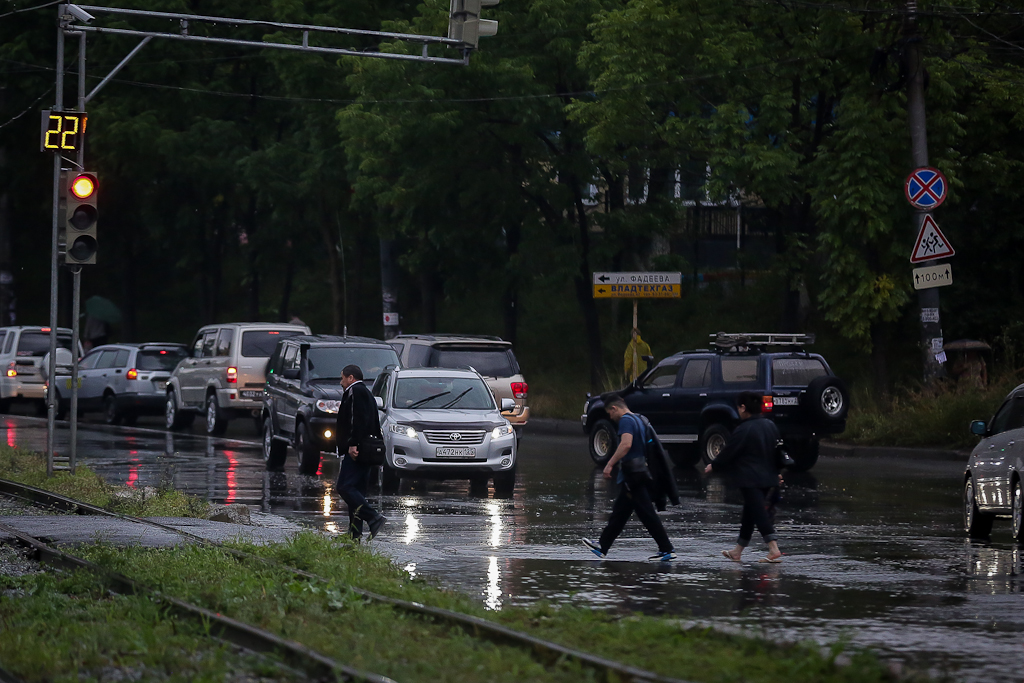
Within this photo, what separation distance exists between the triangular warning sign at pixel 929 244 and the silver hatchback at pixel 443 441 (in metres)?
8.15

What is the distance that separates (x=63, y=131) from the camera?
17625 mm

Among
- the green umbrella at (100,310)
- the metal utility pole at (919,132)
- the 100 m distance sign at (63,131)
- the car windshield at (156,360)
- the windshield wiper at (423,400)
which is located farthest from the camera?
the green umbrella at (100,310)

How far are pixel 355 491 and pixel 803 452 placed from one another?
10709mm

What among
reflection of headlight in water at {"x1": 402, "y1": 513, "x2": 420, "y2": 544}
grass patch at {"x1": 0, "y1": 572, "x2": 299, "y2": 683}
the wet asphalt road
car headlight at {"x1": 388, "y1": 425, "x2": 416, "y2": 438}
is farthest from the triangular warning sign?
grass patch at {"x1": 0, "y1": 572, "x2": 299, "y2": 683}

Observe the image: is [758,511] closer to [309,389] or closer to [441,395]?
[441,395]

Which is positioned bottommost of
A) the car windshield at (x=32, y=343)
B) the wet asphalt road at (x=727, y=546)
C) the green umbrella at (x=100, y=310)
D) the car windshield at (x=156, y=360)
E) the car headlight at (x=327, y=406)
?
the wet asphalt road at (x=727, y=546)

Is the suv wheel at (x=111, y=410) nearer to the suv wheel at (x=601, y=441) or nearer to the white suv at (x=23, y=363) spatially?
the white suv at (x=23, y=363)

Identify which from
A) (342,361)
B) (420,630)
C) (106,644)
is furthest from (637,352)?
(106,644)

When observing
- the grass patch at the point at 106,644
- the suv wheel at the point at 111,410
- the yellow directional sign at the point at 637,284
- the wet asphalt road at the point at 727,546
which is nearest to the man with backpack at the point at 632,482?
the wet asphalt road at the point at 727,546

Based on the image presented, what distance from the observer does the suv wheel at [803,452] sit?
22.4 m

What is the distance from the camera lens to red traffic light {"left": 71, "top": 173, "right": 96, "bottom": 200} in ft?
57.1

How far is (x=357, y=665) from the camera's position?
7.51 m

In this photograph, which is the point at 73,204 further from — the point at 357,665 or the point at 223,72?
the point at 223,72

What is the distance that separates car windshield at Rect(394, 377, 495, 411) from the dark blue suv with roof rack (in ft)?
11.8
